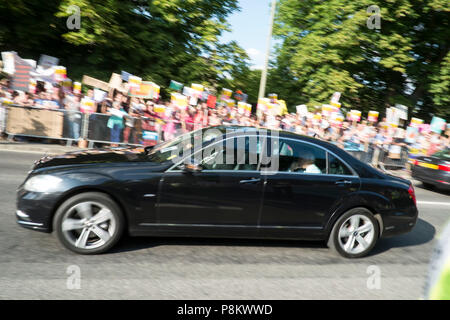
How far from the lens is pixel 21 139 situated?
39.7 feet

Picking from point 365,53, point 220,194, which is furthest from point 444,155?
point 220,194

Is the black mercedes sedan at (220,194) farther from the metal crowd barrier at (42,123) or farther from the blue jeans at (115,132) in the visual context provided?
the metal crowd barrier at (42,123)

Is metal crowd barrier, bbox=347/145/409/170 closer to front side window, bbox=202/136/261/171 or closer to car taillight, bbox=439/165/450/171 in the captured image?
car taillight, bbox=439/165/450/171

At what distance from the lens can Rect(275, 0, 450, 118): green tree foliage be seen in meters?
18.7

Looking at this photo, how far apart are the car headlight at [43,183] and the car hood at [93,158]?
226 millimetres

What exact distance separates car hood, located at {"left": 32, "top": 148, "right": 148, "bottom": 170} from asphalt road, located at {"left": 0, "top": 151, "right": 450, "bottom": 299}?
3.06 feet

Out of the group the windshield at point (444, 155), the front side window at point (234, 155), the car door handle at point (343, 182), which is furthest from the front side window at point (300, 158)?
the windshield at point (444, 155)

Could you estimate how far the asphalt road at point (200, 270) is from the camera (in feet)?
12.3

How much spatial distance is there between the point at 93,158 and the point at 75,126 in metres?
8.09

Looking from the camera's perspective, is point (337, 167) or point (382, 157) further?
point (382, 157)

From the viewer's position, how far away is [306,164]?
5102 mm

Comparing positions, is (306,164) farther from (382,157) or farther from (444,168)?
(382,157)
